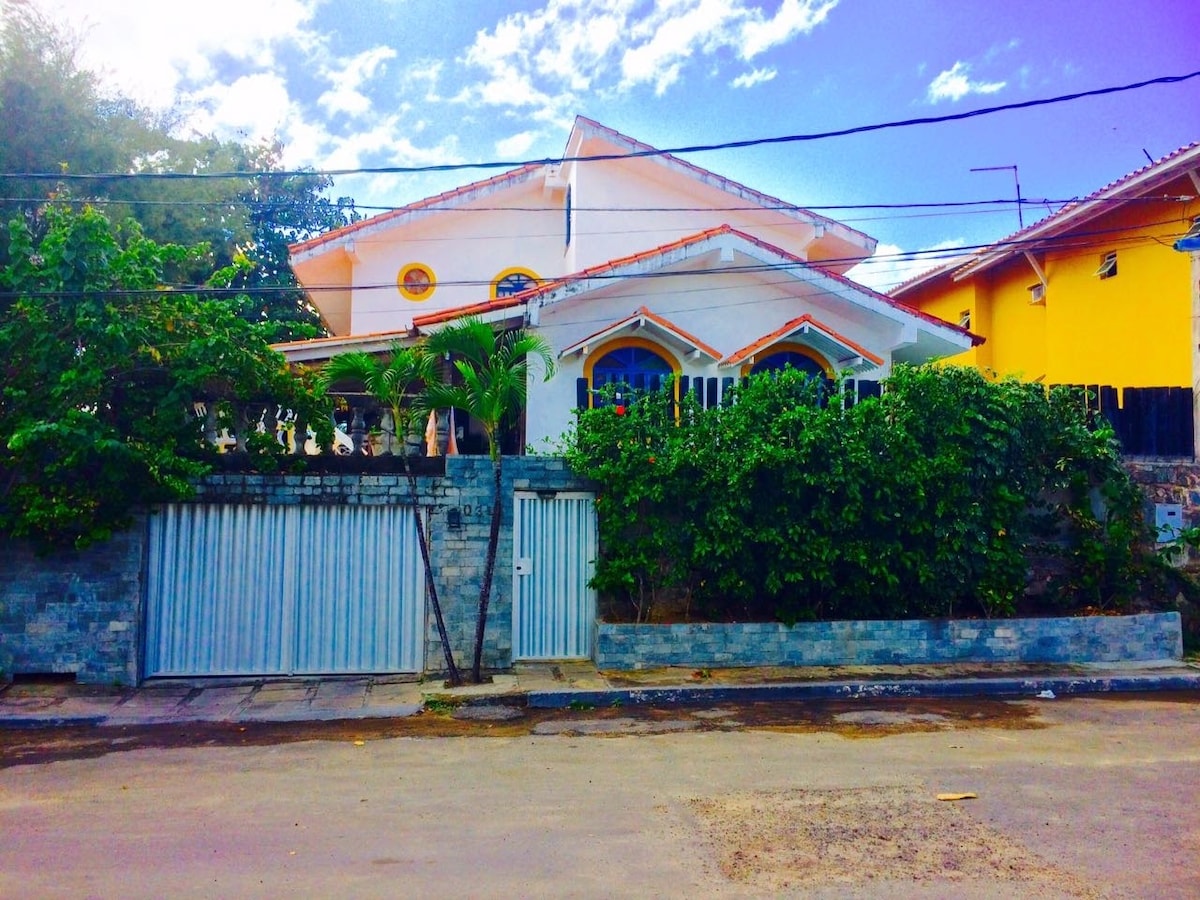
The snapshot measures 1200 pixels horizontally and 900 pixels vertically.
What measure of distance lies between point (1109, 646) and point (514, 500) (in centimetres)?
691

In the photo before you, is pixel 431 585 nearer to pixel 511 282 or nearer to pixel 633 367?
pixel 633 367

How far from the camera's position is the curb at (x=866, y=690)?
8.88 m

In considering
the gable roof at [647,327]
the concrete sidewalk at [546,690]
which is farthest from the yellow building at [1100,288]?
the concrete sidewalk at [546,690]

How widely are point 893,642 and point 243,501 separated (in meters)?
7.20

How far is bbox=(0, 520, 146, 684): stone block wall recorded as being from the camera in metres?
9.23

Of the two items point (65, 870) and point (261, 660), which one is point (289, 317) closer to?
point (261, 660)

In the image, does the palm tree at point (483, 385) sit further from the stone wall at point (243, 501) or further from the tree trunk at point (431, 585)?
the stone wall at point (243, 501)

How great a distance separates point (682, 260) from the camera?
12.9 metres

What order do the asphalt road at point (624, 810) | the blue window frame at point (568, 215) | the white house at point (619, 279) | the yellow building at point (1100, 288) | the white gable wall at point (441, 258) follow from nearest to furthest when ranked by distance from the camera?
the asphalt road at point (624, 810), the white house at point (619, 279), the yellow building at point (1100, 288), the blue window frame at point (568, 215), the white gable wall at point (441, 258)

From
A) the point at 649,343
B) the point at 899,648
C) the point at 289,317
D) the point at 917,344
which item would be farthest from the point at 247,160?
the point at 899,648

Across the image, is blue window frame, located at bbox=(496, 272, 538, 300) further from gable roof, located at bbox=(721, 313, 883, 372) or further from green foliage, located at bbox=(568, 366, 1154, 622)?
green foliage, located at bbox=(568, 366, 1154, 622)

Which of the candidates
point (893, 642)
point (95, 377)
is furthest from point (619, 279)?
point (95, 377)

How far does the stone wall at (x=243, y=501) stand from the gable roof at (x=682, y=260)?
2595 millimetres

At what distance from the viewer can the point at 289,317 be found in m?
26.5
